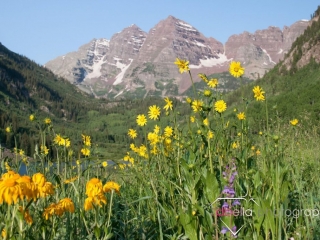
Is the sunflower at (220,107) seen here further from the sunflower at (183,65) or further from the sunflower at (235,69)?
the sunflower at (183,65)

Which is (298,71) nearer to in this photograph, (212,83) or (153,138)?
(153,138)

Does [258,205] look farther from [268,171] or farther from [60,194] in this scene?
[60,194]

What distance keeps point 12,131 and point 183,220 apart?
10.1 feet

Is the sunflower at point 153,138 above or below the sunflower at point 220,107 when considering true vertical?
below

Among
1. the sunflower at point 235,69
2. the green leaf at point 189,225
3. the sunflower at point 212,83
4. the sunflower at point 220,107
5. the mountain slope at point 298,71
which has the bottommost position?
the green leaf at point 189,225

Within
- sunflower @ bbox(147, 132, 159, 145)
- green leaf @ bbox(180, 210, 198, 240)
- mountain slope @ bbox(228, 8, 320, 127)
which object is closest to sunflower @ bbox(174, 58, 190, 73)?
sunflower @ bbox(147, 132, 159, 145)

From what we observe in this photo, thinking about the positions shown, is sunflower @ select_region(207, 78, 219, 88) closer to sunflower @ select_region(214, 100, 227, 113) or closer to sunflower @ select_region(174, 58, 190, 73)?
sunflower @ select_region(214, 100, 227, 113)

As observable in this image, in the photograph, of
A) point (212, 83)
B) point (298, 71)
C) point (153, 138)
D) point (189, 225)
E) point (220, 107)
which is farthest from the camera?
point (298, 71)

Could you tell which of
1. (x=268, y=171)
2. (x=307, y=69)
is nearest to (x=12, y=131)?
(x=268, y=171)

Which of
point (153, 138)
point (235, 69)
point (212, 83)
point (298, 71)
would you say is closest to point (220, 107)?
point (235, 69)

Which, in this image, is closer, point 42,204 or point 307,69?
point 42,204

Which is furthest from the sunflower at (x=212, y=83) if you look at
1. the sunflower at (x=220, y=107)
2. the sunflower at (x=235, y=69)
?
the sunflower at (x=220, y=107)

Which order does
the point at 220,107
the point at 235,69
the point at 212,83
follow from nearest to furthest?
the point at 220,107 < the point at 235,69 < the point at 212,83

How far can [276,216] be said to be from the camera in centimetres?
250
